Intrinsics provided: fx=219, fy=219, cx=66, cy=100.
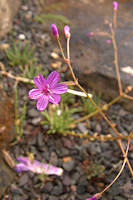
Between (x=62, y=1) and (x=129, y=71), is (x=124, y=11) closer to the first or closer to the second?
(x=62, y=1)

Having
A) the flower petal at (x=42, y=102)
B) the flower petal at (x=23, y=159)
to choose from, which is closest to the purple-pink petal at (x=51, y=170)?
the flower petal at (x=23, y=159)

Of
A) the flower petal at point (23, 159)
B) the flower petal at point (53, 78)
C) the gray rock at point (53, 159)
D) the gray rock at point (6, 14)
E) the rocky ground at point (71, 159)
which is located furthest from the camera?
the gray rock at point (6, 14)

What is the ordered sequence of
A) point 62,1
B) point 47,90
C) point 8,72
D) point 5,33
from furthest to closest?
point 62,1 < point 5,33 < point 8,72 < point 47,90

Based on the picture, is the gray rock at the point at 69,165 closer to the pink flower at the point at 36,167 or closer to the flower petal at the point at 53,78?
the pink flower at the point at 36,167

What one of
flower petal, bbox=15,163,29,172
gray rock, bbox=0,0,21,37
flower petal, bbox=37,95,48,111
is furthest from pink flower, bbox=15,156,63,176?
gray rock, bbox=0,0,21,37

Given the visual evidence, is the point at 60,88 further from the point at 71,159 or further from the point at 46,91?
the point at 71,159

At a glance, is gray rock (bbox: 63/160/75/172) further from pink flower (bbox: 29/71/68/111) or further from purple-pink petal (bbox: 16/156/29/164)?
pink flower (bbox: 29/71/68/111)

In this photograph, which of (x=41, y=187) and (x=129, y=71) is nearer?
(x=41, y=187)

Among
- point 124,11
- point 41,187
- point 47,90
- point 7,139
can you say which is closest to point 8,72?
point 7,139

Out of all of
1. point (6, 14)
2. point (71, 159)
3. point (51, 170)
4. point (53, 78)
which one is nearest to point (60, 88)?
point (53, 78)
